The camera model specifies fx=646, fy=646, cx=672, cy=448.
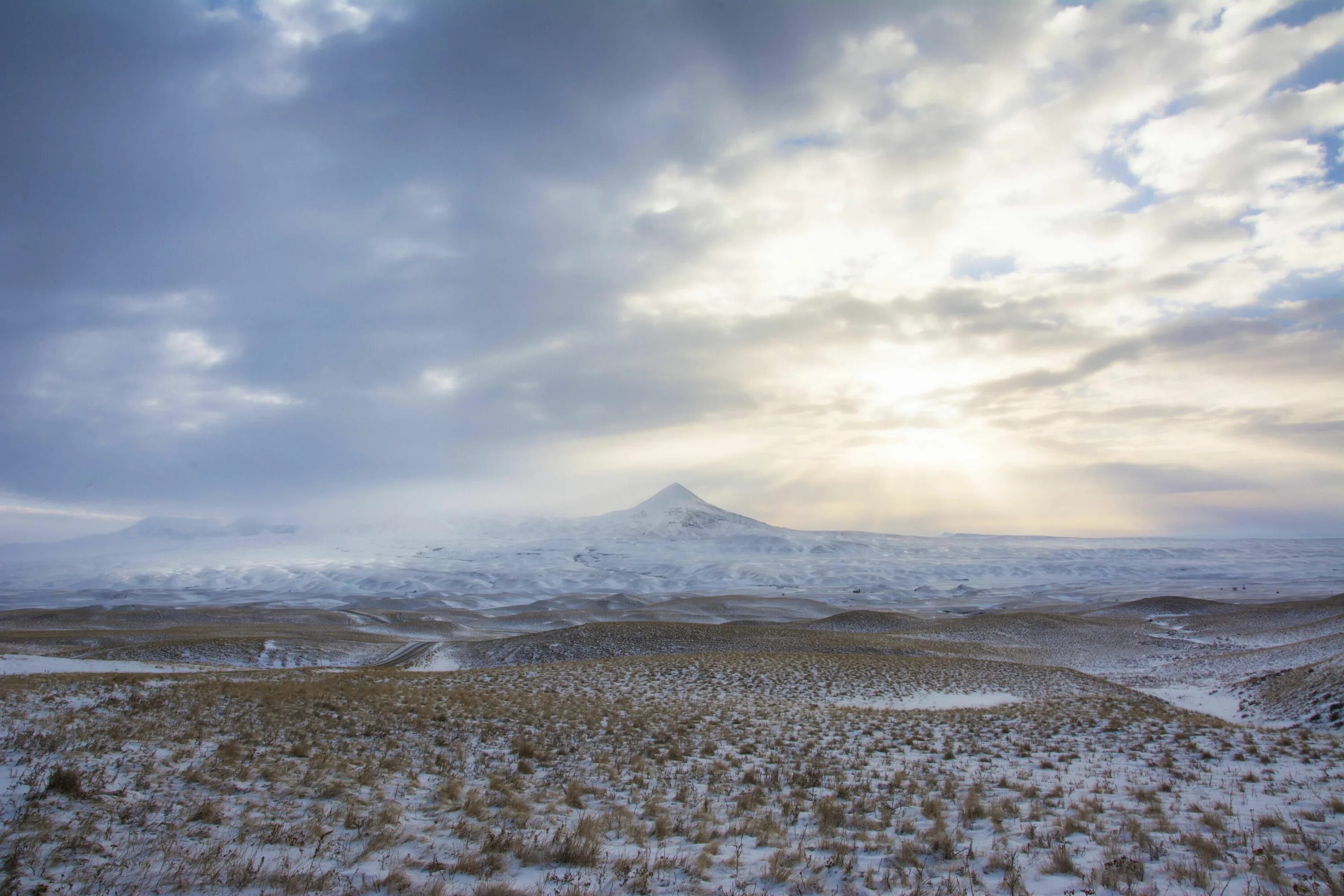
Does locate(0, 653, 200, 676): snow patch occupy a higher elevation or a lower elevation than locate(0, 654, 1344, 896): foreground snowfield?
lower

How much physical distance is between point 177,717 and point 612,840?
10.1 meters

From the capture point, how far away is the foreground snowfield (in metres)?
6.66

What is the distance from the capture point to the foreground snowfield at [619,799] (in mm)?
6656

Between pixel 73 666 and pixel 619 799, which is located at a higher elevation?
pixel 619 799

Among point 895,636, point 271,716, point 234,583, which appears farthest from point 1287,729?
point 234,583

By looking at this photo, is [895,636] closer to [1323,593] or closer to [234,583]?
[1323,593]

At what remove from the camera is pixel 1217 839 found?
7820 millimetres

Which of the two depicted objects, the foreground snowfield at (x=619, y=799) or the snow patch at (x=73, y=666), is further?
the snow patch at (x=73, y=666)

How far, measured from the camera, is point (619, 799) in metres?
10.2

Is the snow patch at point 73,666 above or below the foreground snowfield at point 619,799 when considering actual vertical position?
below

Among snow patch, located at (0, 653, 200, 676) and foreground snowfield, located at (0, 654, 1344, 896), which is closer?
foreground snowfield, located at (0, 654, 1344, 896)

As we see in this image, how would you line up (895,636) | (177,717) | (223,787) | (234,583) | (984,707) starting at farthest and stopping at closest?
1. (234,583)
2. (895,636)
3. (984,707)
4. (177,717)
5. (223,787)

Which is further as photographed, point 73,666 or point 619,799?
point 73,666

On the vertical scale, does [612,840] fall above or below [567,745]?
above
